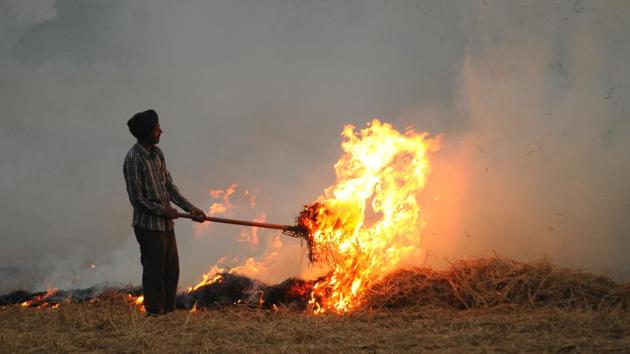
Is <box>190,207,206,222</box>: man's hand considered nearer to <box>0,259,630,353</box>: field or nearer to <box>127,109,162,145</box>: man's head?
<box>127,109,162,145</box>: man's head

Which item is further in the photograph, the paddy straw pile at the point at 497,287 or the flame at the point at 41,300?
the flame at the point at 41,300

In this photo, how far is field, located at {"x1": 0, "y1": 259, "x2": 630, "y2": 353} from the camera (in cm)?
456

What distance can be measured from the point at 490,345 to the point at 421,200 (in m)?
4.59

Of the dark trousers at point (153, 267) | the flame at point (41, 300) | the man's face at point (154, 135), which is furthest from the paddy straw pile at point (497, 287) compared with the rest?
the flame at point (41, 300)

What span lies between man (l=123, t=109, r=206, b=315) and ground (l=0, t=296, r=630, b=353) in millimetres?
478

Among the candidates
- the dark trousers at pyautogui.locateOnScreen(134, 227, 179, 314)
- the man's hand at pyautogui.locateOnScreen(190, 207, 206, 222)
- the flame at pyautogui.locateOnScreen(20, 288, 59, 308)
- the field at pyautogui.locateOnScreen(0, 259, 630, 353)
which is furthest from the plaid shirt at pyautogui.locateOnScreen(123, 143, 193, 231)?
the flame at pyautogui.locateOnScreen(20, 288, 59, 308)

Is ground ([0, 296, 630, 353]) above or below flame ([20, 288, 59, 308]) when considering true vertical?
below

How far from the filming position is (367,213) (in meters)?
7.82

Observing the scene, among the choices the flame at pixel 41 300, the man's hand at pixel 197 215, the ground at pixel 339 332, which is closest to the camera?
the ground at pixel 339 332

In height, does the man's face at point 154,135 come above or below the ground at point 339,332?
above

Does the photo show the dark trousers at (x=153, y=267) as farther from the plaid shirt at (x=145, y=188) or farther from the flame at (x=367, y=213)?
the flame at (x=367, y=213)

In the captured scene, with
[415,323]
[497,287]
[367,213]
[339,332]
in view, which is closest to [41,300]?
[367,213]

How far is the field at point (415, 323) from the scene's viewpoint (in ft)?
15.0

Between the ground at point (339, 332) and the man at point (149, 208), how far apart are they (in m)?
0.48
